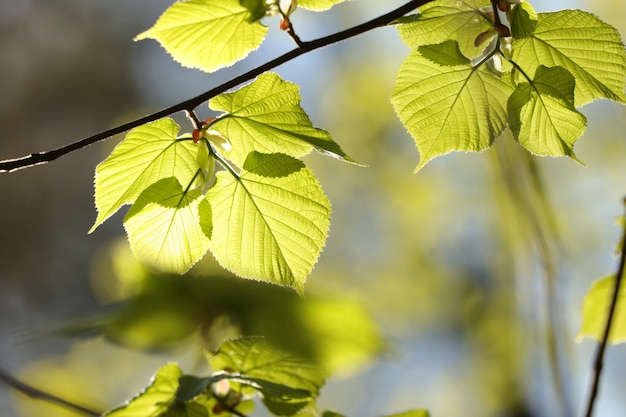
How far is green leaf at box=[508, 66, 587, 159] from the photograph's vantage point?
0.68 m

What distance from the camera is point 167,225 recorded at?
71 centimetres

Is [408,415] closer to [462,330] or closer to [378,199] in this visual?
[462,330]

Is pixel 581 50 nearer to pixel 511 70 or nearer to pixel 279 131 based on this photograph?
pixel 511 70

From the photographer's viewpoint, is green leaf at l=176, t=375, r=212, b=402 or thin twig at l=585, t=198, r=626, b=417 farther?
thin twig at l=585, t=198, r=626, b=417

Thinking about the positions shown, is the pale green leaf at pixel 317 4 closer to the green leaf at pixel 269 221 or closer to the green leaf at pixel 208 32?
the green leaf at pixel 208 32

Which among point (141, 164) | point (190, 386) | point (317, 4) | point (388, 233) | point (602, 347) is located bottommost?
point (190, 386)

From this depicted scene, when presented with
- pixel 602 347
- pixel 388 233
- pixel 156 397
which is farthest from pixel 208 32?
pixel 388 233

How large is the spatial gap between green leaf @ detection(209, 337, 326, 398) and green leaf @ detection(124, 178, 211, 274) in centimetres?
12

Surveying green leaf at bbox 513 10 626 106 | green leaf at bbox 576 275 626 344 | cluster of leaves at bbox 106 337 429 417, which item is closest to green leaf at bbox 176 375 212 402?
cluster of leaves at bbox 106 337 429 417

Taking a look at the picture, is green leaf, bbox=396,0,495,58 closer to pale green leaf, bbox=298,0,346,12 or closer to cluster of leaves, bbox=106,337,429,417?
pale green leaf, bbox=298,0,346,12

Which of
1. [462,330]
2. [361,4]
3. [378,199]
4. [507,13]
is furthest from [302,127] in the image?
[378,199]

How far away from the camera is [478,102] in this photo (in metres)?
0.73

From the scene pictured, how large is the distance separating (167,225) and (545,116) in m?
0.42

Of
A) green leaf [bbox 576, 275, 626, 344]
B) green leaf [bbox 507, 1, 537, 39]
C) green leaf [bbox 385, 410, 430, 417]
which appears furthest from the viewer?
green leaf [bbox 576, 275, 626, 344]
